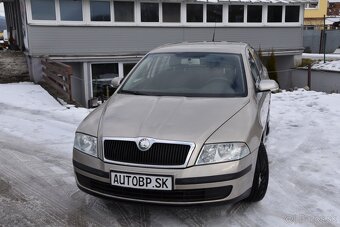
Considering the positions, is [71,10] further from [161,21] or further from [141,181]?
[141,181]

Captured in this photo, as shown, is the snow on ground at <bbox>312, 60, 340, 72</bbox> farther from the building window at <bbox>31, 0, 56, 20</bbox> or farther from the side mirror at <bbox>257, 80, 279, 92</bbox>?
the side mirror at <bbox>257, 80, 279, 92</bbox>

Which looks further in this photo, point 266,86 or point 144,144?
point 266,86

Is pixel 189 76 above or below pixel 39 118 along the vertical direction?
above

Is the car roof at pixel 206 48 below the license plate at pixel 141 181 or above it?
above

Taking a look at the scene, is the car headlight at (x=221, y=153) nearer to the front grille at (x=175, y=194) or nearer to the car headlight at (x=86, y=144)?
the front grille at (x=175, y=194)

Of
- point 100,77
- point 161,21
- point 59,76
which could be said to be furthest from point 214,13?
point 59,76

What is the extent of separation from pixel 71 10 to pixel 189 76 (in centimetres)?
1127

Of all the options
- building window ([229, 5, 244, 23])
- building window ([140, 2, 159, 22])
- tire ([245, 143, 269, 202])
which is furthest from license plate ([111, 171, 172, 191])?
building window ([229, 5, 244, 23])

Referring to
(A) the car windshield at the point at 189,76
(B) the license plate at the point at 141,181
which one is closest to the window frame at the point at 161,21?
(A) the car windshield at the point at 189,76

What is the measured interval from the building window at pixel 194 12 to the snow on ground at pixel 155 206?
9656mm

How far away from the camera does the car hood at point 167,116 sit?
345cm

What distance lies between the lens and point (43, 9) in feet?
46.4

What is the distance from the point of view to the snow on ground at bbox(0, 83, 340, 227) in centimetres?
372

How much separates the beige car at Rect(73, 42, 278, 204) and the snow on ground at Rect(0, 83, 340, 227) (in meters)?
0.24
